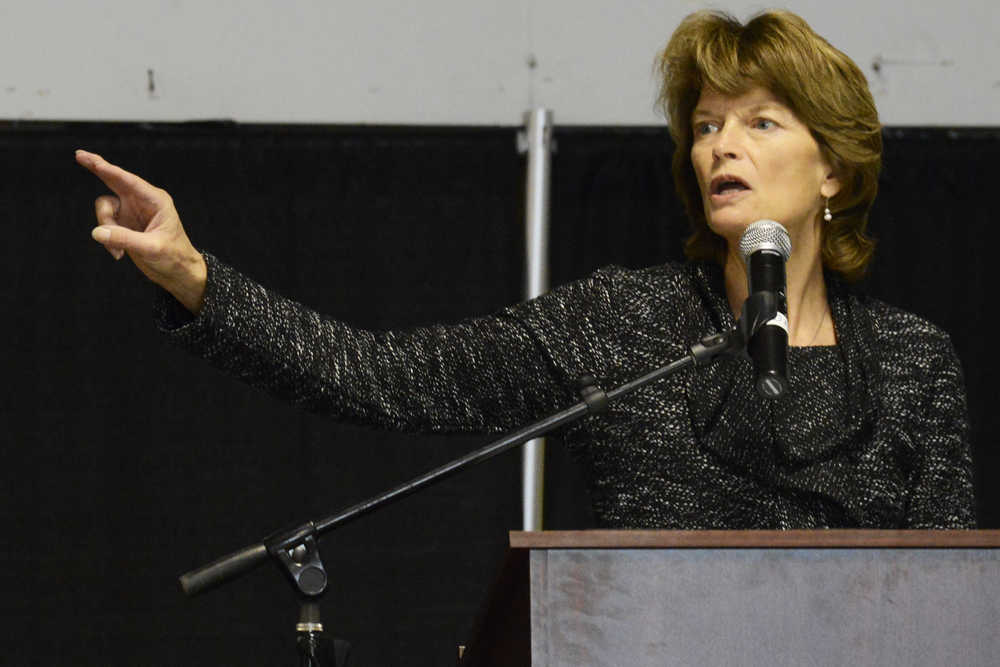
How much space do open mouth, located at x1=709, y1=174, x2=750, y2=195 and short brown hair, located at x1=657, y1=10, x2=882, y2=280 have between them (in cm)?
14

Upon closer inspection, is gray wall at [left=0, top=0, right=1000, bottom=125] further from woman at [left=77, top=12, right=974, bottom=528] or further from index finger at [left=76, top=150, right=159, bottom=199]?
index finger at [left=76, top=150, right=159, bottom=199]

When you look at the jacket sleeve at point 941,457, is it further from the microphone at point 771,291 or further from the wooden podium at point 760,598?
the wooden podium at point 760,598

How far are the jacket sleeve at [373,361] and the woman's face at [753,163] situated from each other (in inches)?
10.8

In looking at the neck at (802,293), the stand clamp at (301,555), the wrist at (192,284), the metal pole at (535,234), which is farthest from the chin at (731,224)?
the metal pole at (535,234)

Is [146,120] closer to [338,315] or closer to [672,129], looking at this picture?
[338,315]

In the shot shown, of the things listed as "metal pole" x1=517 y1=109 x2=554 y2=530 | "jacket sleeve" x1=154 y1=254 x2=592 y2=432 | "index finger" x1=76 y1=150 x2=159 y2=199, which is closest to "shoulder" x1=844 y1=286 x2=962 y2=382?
"jacket sleeve" x1=154 y1=254 x2=592 y2=432

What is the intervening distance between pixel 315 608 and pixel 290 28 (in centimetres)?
179

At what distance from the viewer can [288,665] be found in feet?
9.00

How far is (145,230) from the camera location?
1.46 meters

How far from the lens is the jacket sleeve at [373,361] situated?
155 cm

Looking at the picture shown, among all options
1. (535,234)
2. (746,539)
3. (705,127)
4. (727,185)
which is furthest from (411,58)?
(746,539)

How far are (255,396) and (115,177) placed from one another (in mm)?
1456

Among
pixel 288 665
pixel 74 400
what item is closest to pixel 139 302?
pixel 74 400

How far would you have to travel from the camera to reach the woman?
182cm
